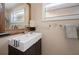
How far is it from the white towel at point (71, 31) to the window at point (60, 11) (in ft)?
0.33

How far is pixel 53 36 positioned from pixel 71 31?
259 millimetres

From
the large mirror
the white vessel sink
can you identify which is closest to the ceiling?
the large mirror

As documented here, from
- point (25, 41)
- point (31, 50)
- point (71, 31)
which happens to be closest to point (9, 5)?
point (25, 41)

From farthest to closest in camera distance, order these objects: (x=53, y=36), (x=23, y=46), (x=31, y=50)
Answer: (x=53, y=36) < (x=31, y=50) < (x=23, y=46)

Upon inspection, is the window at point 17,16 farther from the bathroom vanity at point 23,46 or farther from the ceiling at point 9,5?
the bathroom vanity at point 23,46

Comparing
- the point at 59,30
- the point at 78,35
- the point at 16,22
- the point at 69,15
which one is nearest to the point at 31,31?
the point at 16,22

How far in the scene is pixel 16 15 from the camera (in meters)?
1.01

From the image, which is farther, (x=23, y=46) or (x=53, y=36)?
(x=53, y=36)

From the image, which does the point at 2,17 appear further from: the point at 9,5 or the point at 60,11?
the point at 60,11

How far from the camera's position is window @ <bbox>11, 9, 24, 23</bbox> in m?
0.99

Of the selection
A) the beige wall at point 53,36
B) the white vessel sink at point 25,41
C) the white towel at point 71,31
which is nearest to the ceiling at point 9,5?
the beige wall at point 53,36

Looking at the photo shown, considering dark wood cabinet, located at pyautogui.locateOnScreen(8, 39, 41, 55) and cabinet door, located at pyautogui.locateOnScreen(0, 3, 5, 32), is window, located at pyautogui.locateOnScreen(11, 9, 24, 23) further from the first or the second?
dark wood cabinet, located at pyautogui.locateOnScreen(8, 39, 41, 55)

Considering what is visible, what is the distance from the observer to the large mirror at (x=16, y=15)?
954 mm

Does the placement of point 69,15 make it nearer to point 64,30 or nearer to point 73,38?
point 64,30
